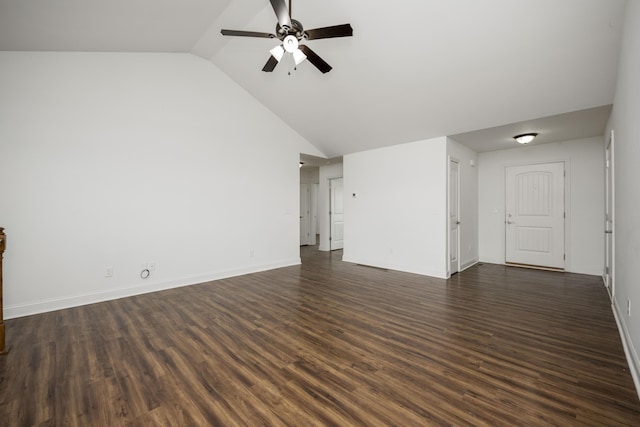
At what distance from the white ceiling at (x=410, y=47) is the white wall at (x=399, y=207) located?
662 mm

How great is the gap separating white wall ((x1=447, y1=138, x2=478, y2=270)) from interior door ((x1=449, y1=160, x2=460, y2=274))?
13cm

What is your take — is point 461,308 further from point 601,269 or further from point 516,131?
point 601,269

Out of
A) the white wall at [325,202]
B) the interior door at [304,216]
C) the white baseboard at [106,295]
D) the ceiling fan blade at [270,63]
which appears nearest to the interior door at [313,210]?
the interior door at [304,216]

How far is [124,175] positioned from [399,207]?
469cm

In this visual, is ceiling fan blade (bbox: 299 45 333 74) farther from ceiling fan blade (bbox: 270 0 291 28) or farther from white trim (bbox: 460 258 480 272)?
white trim (bbox: 460 258 480 272)

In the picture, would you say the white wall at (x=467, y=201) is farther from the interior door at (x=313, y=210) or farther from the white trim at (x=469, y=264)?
the interior door at (x=313, y=210)

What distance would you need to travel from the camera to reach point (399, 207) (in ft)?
18.2

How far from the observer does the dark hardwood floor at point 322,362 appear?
169 centimetres

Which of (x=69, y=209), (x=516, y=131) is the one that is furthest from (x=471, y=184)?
(x=69, y=209)

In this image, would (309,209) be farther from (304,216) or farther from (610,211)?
(610,211)

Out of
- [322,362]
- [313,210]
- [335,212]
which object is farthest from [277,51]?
[313,210]

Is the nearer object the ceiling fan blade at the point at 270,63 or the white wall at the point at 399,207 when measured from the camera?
the ceiling fan blade at the point at 270,63

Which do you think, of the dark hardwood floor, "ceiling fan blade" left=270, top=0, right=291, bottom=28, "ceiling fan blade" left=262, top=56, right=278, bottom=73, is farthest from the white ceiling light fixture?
the dark hardwood floor

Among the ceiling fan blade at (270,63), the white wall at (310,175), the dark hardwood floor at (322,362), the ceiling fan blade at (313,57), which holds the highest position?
the ceiling fan blade at (270,63)
